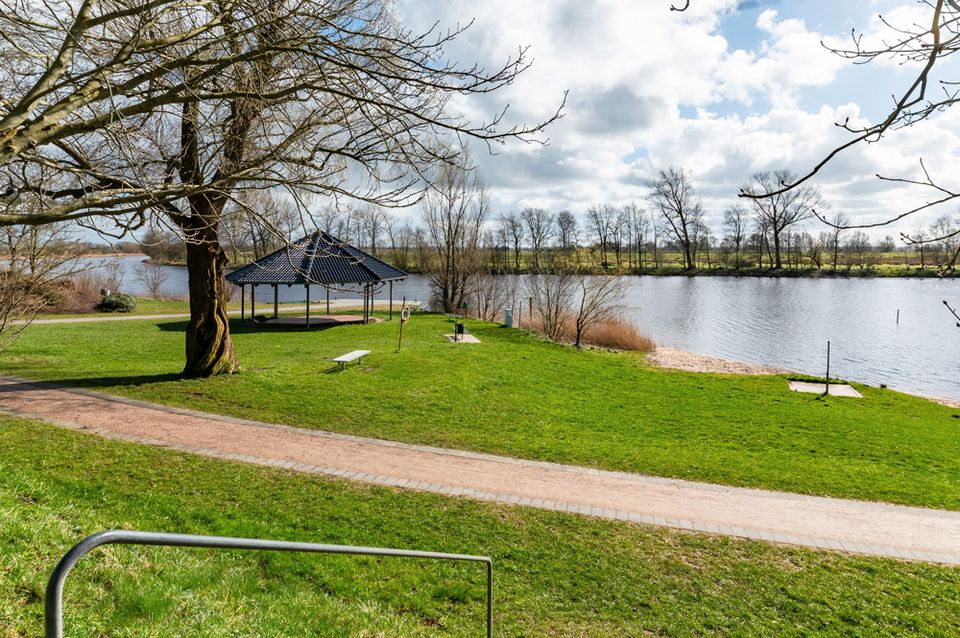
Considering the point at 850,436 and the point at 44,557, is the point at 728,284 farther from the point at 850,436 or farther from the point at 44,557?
the point at 44,557

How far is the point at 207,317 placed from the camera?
13.4m

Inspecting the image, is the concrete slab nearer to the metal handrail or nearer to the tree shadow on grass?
the tree shadow on grass

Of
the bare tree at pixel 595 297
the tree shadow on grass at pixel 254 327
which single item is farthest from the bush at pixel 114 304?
the bare tree at pixel 595 297

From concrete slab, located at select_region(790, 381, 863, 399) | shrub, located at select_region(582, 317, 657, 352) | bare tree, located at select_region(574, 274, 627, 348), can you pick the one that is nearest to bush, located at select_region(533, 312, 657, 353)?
shrub, located at select_region(582, 317, 657, 352)

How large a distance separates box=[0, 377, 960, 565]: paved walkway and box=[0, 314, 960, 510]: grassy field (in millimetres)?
576

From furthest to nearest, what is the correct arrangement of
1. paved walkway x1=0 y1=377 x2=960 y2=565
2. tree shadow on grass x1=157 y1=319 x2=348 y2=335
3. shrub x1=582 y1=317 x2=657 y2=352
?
shrub x1=582 y1=317 x2=657 y2=352
tree shadow on grass x1=157 y1=319 x2=348 y2=335
paved walkway x1=0 y1=377 x2=960 y2=565

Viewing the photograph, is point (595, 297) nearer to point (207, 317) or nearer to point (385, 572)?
point (207, 317)

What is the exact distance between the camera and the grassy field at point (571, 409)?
9.59 meters

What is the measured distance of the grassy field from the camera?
959cm

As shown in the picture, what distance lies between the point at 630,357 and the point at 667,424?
1052 cm

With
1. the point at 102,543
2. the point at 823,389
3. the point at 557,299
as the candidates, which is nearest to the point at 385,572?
the point at 102,543

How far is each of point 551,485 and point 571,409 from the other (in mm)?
4914

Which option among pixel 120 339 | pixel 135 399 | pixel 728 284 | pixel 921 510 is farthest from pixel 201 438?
pixel 728 284

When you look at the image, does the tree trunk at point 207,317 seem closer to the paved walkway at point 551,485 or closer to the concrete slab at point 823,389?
the paved walkway at point 551,485
